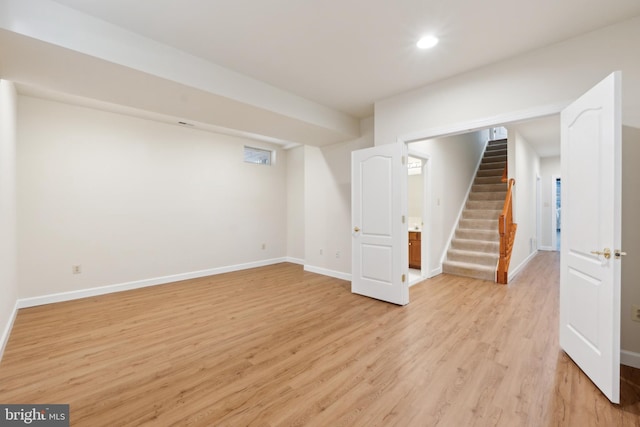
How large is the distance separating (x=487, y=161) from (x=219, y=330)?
→ 747 cm

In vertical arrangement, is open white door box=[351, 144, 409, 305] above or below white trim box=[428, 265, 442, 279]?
above

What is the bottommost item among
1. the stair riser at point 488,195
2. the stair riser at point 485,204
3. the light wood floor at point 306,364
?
the light wood floor at point 306,364

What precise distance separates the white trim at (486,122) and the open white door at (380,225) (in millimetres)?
242

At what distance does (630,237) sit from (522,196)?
3805 millimetres

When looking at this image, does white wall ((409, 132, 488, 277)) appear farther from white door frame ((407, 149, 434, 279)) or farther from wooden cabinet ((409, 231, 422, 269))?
wooden cabinet ((409, 231, 422, 269))

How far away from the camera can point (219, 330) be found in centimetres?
302

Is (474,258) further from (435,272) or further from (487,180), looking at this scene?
(487,180)

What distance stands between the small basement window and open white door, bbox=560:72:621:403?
5311 mm

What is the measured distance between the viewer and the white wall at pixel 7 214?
266cm

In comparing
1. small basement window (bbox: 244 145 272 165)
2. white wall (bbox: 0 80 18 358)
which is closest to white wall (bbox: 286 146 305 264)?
small basement window (bbox: 244 145 272 165)

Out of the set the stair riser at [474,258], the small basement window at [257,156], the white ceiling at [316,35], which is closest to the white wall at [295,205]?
the small basement window at [257,156]

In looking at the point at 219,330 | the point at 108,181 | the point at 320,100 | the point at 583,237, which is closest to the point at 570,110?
the point at 583,237

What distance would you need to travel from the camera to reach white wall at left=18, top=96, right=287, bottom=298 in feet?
12.6

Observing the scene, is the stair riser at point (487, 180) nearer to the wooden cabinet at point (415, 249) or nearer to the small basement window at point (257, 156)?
the wooden cabinet at point (415, 249)
